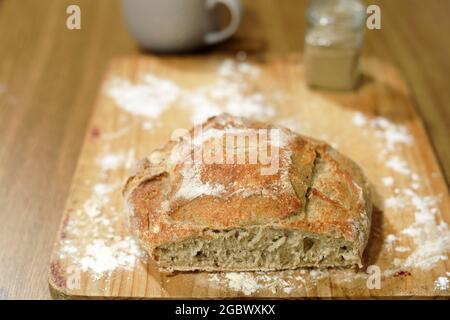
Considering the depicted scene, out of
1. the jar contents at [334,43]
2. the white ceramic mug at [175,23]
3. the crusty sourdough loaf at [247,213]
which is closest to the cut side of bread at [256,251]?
the crusty sourdough loaf at [247,213]

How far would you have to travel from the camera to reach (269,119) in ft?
5.30

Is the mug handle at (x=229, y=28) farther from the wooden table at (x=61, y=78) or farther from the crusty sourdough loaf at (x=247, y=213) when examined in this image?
the crusty sourdough loaf at (x=247, y=213)

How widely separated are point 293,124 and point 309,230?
506 millimetres

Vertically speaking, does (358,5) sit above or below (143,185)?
above

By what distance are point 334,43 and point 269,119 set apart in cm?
27

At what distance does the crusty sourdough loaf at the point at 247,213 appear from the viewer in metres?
1.14

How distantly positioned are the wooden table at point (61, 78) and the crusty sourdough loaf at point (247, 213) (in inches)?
10.6

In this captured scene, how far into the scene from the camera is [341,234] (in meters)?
→ 1.13

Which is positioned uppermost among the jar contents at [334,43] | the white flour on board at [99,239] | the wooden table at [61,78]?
the jar contents at [334,43]

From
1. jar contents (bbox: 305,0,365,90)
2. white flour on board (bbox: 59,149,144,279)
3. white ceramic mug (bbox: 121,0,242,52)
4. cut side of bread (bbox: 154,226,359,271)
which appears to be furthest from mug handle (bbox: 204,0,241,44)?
cut side of bread (bbox: 154,226,359,271)

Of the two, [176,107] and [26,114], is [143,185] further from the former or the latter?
[26,114]

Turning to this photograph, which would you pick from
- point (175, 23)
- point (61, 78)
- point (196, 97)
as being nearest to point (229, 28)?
point (175, 23)
